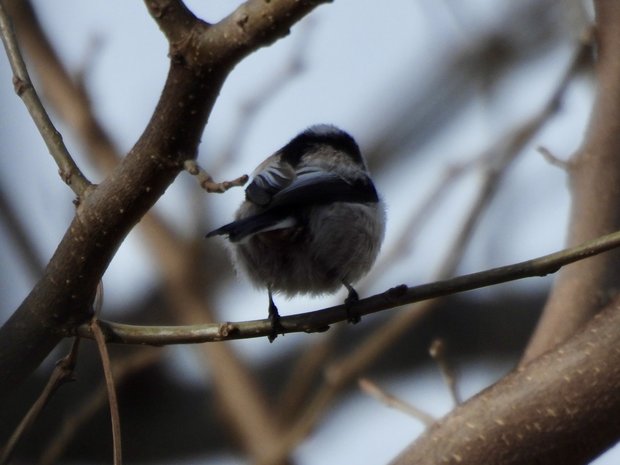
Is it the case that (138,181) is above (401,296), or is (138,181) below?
above

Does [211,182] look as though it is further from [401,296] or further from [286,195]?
[286,195]

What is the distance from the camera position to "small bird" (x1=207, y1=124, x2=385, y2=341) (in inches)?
97.1

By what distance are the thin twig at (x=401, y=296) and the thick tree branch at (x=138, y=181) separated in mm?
78

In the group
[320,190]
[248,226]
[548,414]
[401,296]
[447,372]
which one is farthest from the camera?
[320,190]

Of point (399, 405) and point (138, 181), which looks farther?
point (399, 405)

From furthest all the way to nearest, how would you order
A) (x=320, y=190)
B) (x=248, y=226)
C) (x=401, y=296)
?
(x=320, y=190) < (x=248, y=226) < (x=401, y=296)

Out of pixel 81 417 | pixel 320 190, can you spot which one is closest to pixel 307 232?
pixel 320 190

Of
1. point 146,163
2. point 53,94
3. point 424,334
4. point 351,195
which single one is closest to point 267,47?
point 146,163

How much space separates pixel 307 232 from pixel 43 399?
1054 mm

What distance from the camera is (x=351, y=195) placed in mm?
2771

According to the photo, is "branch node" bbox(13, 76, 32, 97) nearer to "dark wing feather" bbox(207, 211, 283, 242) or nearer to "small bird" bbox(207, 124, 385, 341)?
"dark wing feather" bbox(207, 211, 283, 242)

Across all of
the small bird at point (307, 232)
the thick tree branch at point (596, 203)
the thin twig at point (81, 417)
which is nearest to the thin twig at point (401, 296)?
the thin twig at point (81, 417)

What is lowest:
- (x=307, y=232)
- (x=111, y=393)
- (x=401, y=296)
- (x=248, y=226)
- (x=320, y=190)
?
(x=111, y=393)

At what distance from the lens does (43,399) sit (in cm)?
166
